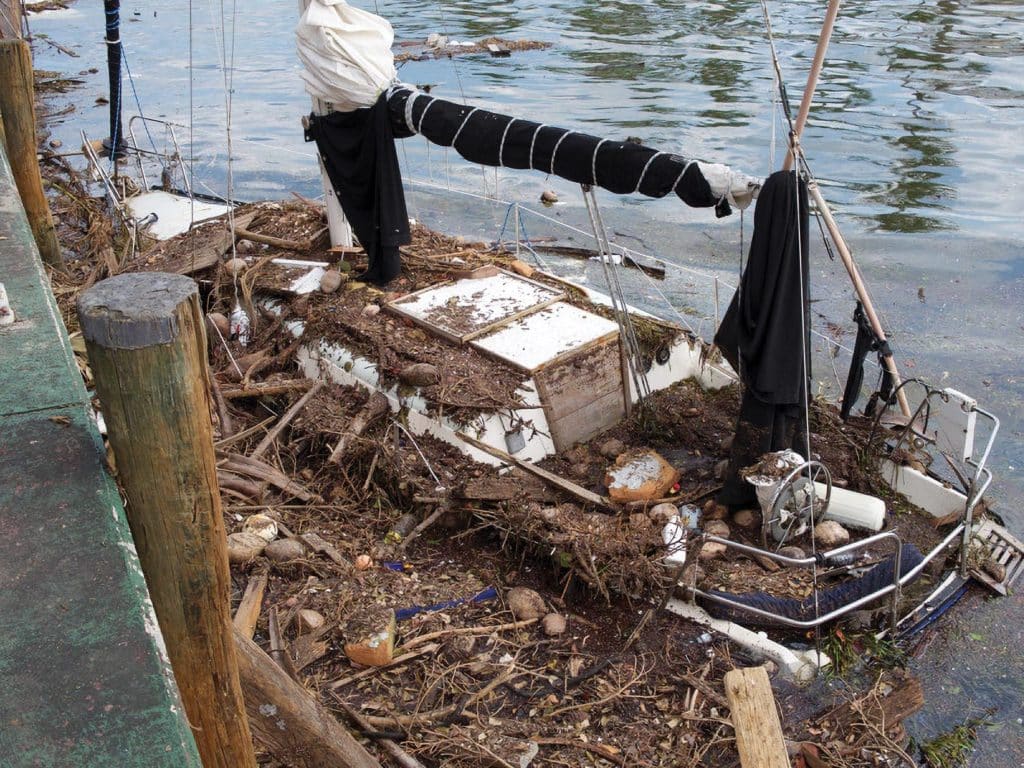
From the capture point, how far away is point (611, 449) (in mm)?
7500

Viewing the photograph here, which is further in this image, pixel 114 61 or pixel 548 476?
pixel 114 61

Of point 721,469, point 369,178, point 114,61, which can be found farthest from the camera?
point 114,61

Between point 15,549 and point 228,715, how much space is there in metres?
0.95

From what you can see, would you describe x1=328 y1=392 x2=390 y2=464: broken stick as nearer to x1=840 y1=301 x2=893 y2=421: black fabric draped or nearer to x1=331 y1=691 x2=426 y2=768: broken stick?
x1=331 y1=691 x2=426 y2=768: broken stick

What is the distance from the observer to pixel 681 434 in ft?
25.6

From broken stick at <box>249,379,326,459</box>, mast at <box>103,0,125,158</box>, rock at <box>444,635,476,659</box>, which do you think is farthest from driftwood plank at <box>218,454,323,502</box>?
mast at <box>103,0,125,158</box>

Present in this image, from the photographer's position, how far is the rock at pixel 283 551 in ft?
20.5

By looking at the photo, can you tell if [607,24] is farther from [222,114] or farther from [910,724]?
[910,724]

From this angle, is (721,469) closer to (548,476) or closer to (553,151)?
(548,476)

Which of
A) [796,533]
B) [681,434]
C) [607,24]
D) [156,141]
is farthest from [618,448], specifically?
[607,24]

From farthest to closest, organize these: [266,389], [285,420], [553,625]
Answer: [266,389] < [285,420] < [553,625]

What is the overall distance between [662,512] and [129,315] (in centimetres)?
483

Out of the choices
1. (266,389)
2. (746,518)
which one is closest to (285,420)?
(266,389)

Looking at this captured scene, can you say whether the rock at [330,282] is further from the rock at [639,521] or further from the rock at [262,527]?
the rock at [639,521]
